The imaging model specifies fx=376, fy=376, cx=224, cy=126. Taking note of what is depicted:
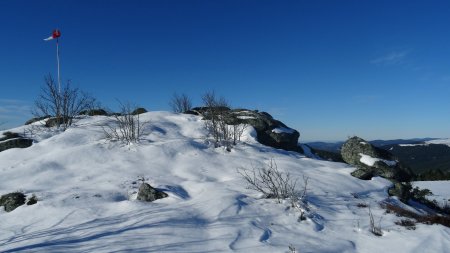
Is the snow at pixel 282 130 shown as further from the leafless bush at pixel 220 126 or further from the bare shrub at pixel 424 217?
the bare shrub at pixel 424 217

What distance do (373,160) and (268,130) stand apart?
574cm

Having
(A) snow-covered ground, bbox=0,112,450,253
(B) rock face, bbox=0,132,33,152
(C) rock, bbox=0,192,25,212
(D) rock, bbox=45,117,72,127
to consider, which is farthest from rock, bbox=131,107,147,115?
(C) rock, bbox=0,192,25,212

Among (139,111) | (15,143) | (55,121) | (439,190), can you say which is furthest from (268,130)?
(15,143)

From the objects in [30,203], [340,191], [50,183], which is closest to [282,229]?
[340,191]

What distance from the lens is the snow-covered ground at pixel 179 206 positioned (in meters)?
7.26

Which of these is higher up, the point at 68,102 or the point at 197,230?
the point at 68,102

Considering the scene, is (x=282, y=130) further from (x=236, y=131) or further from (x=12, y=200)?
(x=12, y=200)

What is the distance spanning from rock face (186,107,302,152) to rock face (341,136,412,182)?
11.7 ft

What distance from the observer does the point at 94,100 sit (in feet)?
77.7

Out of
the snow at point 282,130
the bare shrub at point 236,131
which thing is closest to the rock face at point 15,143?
the bare shrub at point 236,131

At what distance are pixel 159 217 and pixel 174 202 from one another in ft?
A: 4.92

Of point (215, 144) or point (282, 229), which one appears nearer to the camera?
point (282, 229)

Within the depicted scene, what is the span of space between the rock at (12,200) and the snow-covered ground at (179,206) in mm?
288

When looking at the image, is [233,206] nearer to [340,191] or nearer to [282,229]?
[282,229]
